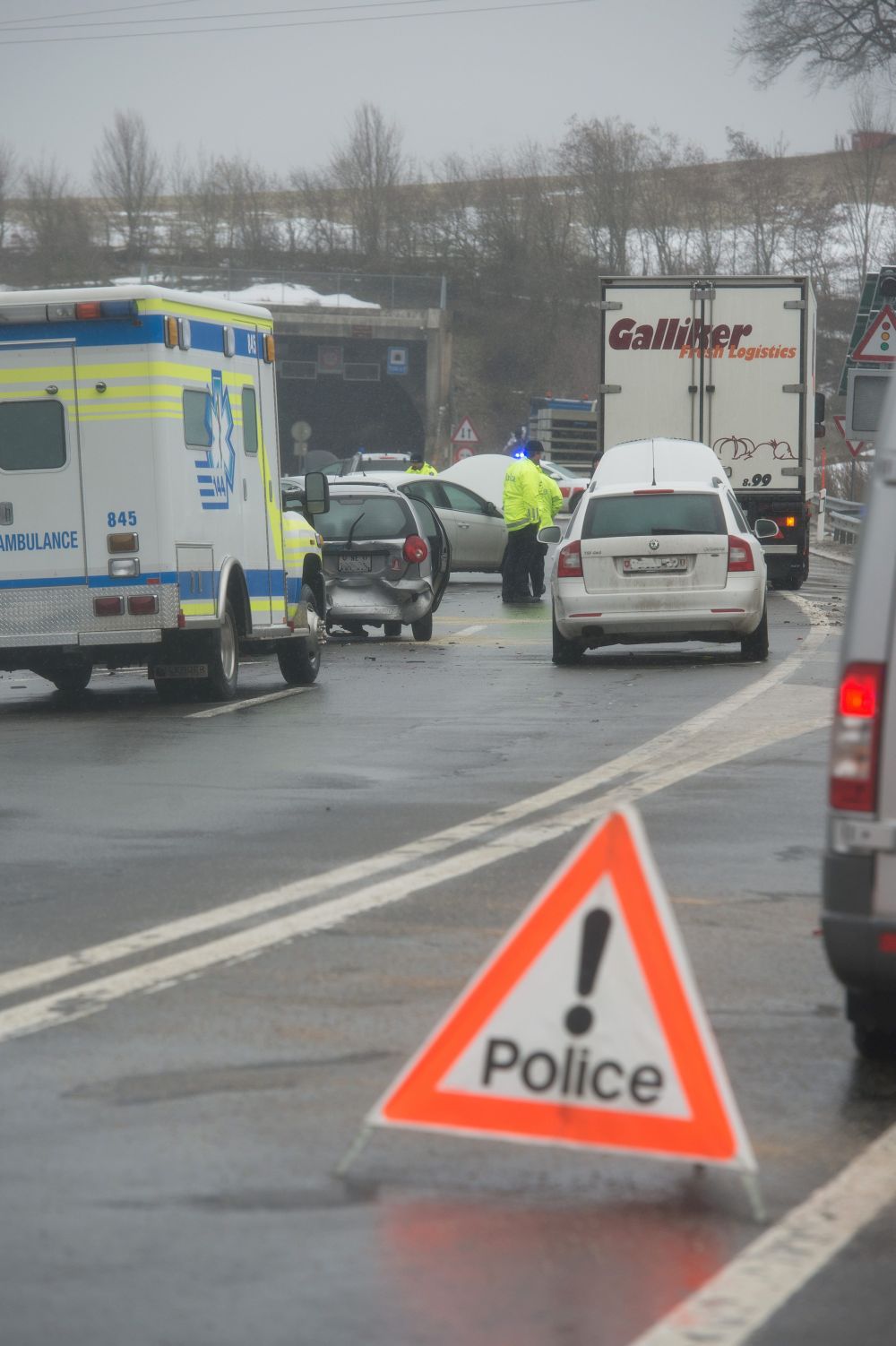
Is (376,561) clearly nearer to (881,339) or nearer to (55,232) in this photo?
(881,339)

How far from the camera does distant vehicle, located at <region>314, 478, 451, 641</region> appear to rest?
2320 centimetres

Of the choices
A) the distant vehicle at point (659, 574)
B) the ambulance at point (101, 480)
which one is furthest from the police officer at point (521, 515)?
the ambulance at point (101, 480)

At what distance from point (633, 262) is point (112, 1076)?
343ft

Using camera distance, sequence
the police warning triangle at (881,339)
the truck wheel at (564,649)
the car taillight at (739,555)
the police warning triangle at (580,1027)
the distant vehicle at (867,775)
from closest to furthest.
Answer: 1. the police warning triangle at (580,1027)
2. the distant vehicle at (867,775)
3. the car taillight at (739,555)
4. the truck wheel at (564,649)
5. the police warning triangle at (881,339)

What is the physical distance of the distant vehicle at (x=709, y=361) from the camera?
30453 mm

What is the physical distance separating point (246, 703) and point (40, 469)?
7.38ft

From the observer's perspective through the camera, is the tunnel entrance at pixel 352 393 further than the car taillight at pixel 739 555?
Yes

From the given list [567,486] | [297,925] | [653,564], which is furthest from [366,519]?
[567,486]

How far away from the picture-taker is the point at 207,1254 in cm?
446

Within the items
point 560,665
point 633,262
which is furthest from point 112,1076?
point 633,262

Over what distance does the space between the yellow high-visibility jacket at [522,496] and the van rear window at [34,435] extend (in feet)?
44.9

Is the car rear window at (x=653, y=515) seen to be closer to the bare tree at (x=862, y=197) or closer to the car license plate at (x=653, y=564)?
the car license plate at (x=653, y=564)

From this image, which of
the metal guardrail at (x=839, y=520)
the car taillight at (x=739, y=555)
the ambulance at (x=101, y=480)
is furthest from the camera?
the metal guardrail at (x=839, y=520)

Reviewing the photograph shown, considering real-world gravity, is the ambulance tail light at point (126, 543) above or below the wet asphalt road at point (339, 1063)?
above
